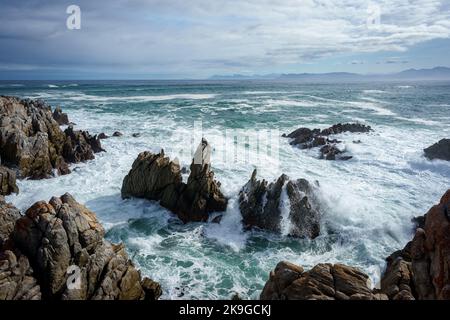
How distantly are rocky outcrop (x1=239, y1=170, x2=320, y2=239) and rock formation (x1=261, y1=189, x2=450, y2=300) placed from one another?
25.5ft

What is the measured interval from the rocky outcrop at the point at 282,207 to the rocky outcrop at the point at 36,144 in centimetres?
1648

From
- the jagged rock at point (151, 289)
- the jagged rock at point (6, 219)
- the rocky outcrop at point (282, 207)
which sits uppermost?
the jagged rock at point (6, 219)

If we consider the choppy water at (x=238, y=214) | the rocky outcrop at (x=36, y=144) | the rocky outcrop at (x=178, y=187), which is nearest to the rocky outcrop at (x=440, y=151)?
the choppy water at (x=238, y=214)

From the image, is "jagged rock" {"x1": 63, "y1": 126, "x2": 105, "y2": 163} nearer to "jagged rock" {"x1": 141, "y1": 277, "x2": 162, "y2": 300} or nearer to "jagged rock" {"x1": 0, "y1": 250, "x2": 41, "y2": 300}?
"jagged rock" {"x1": 0, "y1": 250, "x2": 41, "y2": 300}

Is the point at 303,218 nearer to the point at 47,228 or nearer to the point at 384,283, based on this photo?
the point at 384,283

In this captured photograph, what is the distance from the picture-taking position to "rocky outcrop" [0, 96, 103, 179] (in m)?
24.4

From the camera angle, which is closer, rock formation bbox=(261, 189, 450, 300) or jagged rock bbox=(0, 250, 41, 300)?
rock formation bbox=(261, 189, 450, 300)

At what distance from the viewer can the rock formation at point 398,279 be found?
9305 millimetres

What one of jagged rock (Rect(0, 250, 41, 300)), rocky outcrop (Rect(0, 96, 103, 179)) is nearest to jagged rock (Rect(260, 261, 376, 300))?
jagged rock (Rect(0, 250, 41, 300))

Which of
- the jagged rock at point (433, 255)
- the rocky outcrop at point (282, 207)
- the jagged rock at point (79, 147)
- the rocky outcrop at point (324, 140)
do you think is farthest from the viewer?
the rocky outcrop at point (324, 140)

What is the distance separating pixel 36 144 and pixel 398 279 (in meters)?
26.7

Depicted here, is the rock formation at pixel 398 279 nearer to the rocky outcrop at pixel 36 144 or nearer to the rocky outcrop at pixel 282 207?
the rocky outcrop at pixel 282 207
